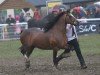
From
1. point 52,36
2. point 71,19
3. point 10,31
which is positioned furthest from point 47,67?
point 10,31

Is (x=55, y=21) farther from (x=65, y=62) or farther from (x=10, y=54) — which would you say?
(x=10, y=54)

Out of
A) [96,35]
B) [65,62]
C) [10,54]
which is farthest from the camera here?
[96,35]

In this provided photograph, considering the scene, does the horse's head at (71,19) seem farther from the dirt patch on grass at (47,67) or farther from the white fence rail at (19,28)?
the white fence rail at (19,28)

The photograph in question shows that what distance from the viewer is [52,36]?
1442 cm

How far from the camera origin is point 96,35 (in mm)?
30500

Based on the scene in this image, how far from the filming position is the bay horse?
1429 cm

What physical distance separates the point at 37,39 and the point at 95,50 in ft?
23.1

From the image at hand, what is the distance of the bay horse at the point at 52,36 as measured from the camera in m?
14.3

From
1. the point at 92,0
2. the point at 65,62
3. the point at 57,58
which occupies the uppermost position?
the point at 57,58

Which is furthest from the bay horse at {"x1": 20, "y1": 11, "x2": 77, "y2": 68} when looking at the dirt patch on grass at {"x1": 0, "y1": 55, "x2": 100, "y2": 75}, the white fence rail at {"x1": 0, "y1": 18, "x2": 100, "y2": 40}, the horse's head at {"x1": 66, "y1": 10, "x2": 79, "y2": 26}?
the white fence rail at {"x1": 0, "y1": 18, "x2": 100, "y2": 40}

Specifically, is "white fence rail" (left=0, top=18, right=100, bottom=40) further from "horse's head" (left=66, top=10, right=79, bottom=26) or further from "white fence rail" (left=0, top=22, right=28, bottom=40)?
"horse's head" (left=66, top=10, right=79, bottom=26)

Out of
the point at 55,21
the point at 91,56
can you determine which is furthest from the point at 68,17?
the point at 91,56

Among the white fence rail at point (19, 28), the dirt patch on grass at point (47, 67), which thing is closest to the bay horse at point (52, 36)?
the dirt patch on grass at point (47, 67)

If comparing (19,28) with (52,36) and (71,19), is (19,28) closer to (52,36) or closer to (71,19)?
(52,36)
